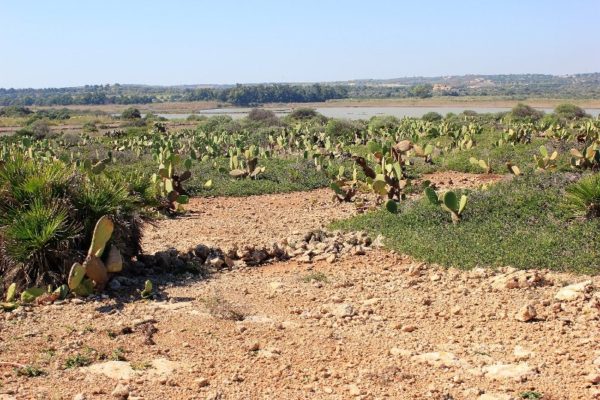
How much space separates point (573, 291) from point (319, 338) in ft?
7.76

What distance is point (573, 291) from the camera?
6008mm

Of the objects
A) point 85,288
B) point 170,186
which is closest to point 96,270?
point 85,288

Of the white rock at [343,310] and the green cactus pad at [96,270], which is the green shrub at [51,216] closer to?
the green cactus pad at [96,270]

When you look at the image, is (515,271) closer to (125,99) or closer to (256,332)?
(256,332)

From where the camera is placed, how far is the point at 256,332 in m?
5.60

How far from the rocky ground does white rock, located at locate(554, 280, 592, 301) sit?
0.02 metres

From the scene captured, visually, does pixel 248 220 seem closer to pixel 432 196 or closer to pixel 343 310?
pixel 432 196

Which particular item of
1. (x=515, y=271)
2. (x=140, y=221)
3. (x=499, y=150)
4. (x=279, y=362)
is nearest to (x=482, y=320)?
(x=515, y=271)

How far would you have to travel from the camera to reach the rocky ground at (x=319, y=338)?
177 inches

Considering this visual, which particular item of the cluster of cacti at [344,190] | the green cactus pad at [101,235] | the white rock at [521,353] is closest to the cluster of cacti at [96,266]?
the green cactus pad at [101,235]

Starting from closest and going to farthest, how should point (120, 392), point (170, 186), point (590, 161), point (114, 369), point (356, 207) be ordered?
1. point (120, 392)
2. point (114, 369)
3. point (356, 207)
4. point (170, 186)
5. point (590, 161)

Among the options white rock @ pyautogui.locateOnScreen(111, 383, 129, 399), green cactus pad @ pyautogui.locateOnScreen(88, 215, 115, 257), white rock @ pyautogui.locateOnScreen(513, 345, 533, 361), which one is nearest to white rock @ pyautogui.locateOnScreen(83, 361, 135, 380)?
white rock @ pyautogui.locateOnScreen(111, 383, 129, 399)

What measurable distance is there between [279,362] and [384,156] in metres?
8.51

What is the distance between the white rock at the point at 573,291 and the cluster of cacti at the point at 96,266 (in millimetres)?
4203
